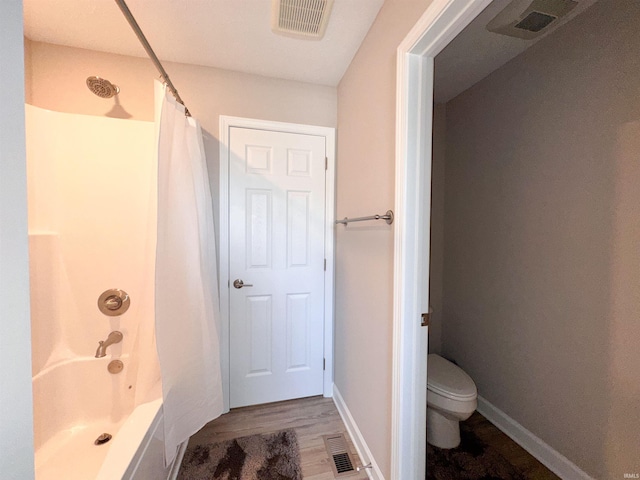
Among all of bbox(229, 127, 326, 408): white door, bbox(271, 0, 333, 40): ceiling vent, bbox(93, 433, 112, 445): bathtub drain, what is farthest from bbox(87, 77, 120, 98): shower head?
bbox(93, 433, 112, 445): bathtub drain

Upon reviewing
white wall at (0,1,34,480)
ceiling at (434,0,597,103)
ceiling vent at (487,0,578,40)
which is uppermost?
ceiling at (434,0,597,103)

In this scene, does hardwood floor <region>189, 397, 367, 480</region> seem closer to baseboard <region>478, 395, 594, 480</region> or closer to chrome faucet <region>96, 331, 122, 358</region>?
chrome faucet <region>96, 331, 122, 358</region>

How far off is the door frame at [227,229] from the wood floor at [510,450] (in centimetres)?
101

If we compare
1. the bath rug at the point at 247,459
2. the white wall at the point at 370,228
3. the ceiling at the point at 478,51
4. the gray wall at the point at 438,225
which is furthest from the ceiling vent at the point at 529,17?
the bath rug at the point at 247,459

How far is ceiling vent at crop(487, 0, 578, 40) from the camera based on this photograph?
3.77 feet

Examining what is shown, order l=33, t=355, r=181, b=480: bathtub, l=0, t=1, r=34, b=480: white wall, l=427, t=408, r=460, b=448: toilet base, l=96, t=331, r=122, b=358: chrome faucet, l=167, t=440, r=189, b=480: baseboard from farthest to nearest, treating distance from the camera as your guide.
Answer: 1. l=427, t=408, r=460, b=448: toilet base
2. l=96, t=331, r=122, b=358: chrome faucet
3. l=167, t=440, r=189, b=480: baseboard
4. l=33, t=355, r=181, b=480: bathtub
5. l=0, t=1, r=34, b=480: white wall

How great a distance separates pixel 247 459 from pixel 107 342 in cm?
102

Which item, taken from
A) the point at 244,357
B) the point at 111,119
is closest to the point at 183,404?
the point at 244,357

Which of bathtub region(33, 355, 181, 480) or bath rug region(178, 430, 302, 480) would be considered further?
bath rug region(178, 430, 302, 480)

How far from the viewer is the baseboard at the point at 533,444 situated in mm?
1240

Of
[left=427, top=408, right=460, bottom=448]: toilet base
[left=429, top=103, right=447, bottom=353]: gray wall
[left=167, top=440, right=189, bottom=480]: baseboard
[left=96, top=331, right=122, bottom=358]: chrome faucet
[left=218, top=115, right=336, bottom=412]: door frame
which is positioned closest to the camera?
[left=167, top=440, right=189, bottom=480]: baseboard

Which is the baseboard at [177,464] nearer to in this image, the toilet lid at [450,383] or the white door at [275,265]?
the white door at [275,265]

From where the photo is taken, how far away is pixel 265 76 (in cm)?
176

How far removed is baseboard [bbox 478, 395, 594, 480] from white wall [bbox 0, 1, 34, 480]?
81.8 inches
